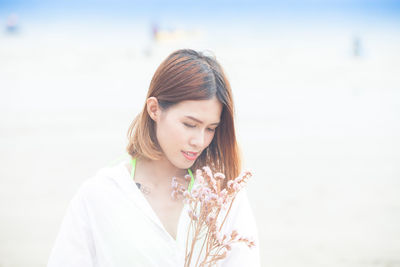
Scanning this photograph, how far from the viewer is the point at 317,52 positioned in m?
22.7

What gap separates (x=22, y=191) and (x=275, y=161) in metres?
4.25

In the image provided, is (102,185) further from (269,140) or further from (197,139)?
(269,140)

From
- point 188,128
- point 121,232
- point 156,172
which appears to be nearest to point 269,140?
point 156,172

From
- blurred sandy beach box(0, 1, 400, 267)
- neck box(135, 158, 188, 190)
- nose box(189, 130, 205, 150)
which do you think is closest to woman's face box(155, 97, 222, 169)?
nose box(189, 130, 205, 150)

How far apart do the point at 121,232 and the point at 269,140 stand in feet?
26.3

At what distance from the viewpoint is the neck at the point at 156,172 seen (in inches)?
80.7

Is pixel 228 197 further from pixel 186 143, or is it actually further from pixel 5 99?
pixel 5 99

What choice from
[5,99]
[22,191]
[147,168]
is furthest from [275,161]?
[5,99]

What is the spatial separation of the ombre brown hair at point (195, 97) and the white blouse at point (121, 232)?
21 centimetres

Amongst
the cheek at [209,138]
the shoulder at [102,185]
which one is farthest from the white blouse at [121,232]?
the cheek at [209,138]

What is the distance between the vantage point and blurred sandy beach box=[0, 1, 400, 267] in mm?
5543

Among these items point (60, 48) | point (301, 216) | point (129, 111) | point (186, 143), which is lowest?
point (301, 216)

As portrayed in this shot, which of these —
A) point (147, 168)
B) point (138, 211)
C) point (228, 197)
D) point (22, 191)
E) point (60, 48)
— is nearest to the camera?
point (228, 197)

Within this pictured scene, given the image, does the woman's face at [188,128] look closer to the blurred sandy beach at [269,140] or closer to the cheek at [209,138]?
the cheek at [209,138]
